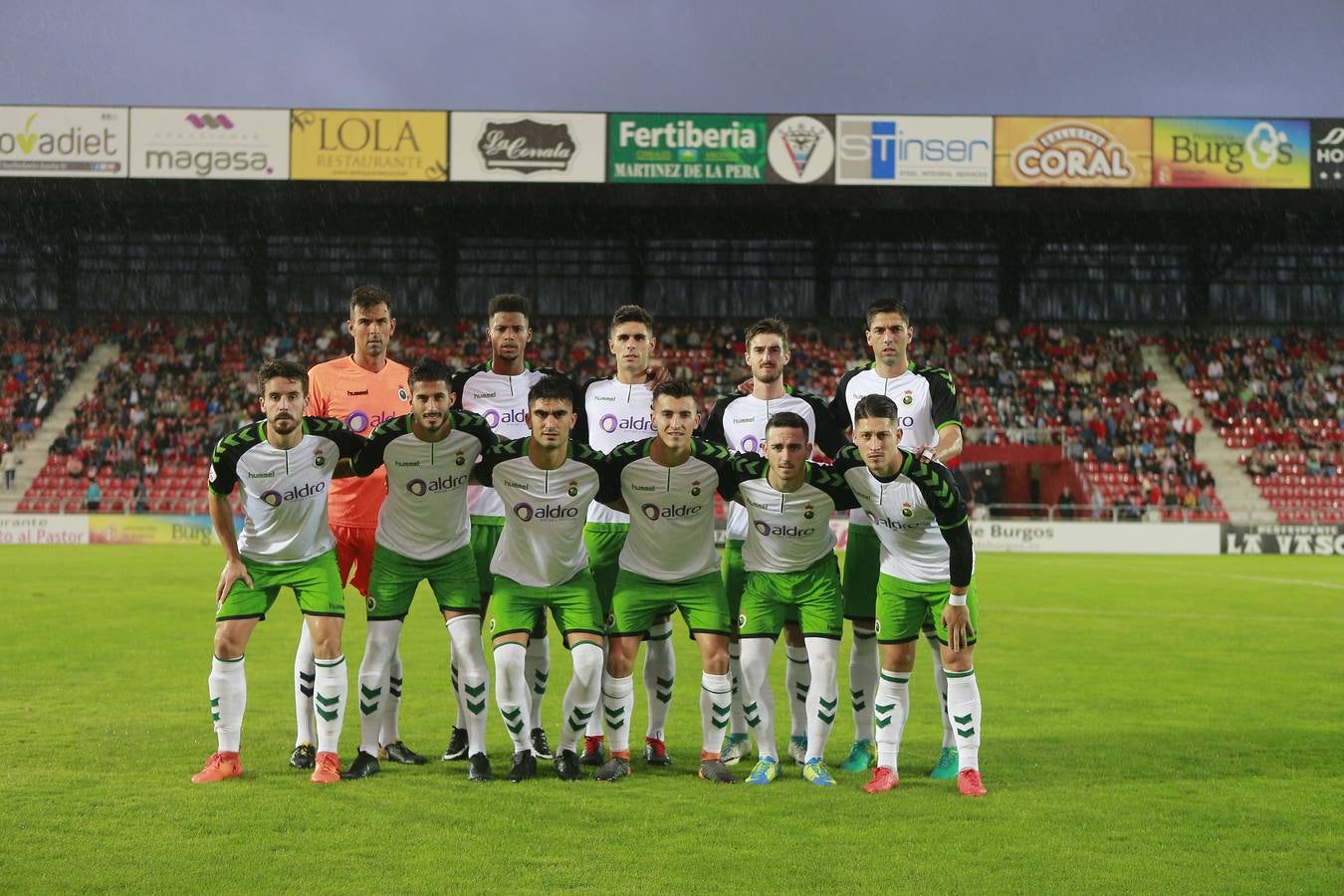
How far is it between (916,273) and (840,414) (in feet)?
100

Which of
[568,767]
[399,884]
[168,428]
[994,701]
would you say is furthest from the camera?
[168,428]

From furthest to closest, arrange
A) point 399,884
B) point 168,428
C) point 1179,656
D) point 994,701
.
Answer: point 168,428 < point 1179,656 < point 994,701 < point 399,884

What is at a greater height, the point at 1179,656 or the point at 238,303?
the point at 238,303

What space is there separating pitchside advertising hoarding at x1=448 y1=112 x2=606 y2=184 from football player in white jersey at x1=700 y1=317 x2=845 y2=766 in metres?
23.0

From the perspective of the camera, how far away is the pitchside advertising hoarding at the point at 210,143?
29.2 metres

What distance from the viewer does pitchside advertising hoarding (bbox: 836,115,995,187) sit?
1139 inches

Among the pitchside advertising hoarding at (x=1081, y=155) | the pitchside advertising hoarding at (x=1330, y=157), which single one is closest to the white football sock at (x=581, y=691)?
the pitchside advertising hoarding at (x=1081, y=155)

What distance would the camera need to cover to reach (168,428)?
3109 centimetres

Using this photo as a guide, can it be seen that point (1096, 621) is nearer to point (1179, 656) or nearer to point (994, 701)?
point (1179, 656)

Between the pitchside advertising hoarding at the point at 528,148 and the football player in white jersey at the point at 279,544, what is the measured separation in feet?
77.1

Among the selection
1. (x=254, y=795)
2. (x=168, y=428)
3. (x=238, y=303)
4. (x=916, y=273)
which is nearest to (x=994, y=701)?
(x=254, y=795)

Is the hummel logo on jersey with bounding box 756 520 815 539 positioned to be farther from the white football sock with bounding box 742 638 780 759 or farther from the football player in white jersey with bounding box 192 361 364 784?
the football player in white jersey with bounding box 192 361 364 784

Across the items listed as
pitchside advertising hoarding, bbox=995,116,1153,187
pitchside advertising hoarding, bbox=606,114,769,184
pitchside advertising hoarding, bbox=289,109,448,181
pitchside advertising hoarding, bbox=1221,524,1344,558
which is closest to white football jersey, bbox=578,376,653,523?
pitchside advertising hoarding, bbox=1221,524,1344,558

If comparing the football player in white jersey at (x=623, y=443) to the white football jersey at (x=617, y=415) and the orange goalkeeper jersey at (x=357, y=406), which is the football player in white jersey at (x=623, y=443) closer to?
the white football jersey at (x=617, y=415)
